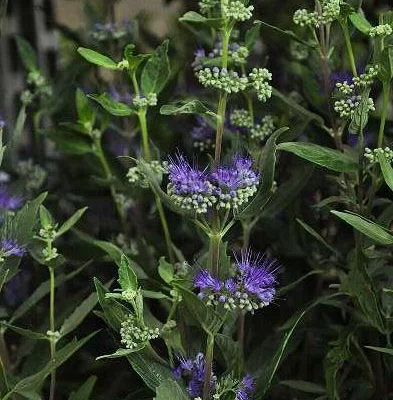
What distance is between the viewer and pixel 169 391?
75cm

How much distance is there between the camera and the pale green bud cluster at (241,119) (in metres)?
0.98

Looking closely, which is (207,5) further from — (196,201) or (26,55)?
(26,55)

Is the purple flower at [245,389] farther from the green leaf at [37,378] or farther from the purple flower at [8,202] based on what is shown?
the purple flower at [8,202]

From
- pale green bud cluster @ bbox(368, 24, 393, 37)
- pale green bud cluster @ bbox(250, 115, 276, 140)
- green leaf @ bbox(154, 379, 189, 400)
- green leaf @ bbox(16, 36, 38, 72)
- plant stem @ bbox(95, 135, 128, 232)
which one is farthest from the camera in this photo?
green leaf @ bbox(16, 36, 38, 72)

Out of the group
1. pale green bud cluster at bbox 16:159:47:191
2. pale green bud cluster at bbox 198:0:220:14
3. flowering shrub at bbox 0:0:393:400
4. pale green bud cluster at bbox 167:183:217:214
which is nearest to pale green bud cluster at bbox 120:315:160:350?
flowering shrub at bbox 0:0:393:400

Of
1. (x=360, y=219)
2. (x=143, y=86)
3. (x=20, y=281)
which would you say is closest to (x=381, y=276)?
(x=360, y=219)

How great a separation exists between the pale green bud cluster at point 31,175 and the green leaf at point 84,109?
5.9 inches

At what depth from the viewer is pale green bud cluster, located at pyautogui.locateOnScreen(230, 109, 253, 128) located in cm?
98

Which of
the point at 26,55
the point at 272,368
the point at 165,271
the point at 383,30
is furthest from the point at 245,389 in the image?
the point at 26,55

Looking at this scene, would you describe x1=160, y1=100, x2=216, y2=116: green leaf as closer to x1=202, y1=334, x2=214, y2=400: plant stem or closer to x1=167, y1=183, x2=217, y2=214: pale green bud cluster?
x1=167, y1=183, x2=217, y2=214: pale green bud cluster

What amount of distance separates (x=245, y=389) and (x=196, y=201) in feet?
0.58

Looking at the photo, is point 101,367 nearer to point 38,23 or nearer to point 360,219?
point 360,219

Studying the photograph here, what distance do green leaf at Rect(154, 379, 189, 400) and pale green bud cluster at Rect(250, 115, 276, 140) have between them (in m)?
0.31

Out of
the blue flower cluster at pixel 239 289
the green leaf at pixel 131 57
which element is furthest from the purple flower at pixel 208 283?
the green leaf at pixel 131 57
